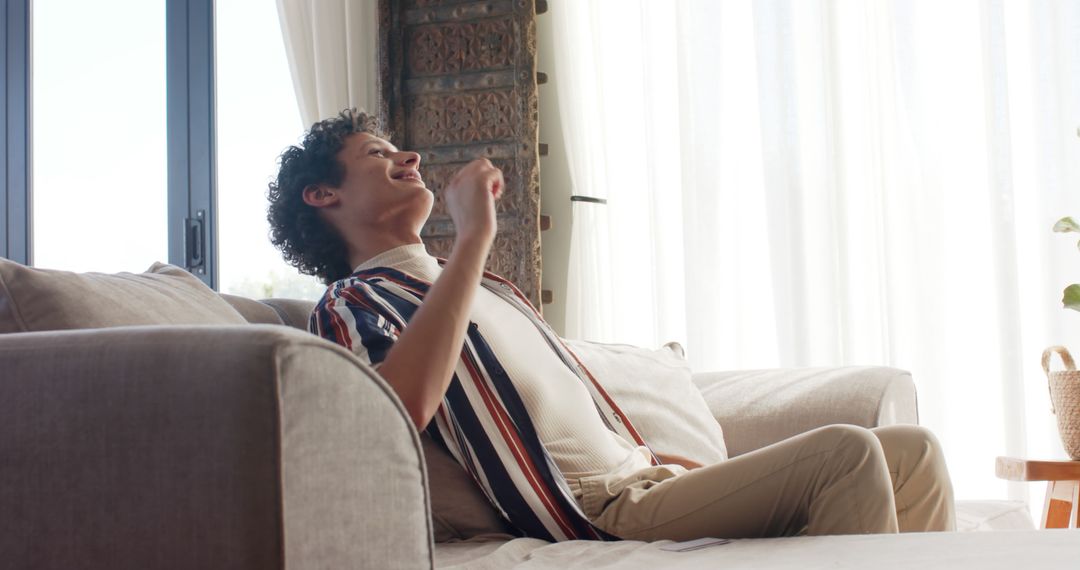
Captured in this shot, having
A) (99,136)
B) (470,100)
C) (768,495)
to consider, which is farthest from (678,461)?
(99,136)

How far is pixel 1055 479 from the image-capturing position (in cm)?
229

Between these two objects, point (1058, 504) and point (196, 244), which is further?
point (196, 244)

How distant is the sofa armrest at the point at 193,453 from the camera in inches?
26.3

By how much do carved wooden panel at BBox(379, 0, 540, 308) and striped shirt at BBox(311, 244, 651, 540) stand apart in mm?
1868

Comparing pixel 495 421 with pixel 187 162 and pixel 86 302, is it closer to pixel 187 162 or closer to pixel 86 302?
pixel 86 302

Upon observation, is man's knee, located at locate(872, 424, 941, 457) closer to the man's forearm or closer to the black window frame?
the man's forearm

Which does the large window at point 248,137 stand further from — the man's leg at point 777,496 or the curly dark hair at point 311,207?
the man's leg at point 777,496

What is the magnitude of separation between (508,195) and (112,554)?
2754mm

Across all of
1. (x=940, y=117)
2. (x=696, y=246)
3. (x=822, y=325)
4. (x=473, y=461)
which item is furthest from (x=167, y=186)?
(x=473, y=461)

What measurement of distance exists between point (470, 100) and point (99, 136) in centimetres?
160

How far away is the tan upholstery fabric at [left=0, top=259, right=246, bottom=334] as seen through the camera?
3.53ft

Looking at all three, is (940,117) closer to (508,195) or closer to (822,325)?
(822,325)

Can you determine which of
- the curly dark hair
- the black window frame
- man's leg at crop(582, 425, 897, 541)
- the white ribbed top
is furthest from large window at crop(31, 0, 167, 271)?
man's leg at crop(582, 425, 897, 541)

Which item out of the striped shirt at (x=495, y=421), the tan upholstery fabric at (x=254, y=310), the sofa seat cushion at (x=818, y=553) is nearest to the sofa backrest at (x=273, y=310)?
the tan upholstery fabric at (x=254, y=310)
